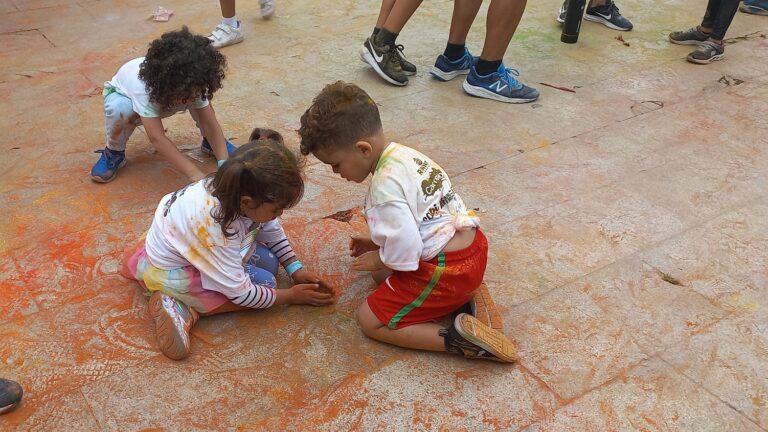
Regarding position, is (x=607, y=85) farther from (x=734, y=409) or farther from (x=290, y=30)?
(x=734, y=409)

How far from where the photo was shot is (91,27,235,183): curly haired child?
2512mm

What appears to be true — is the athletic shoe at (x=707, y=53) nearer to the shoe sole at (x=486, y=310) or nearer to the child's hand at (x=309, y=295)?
the shoe sole at (x=486, y=310)

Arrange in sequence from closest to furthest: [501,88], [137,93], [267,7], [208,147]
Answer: [137,93] → [208,147] → [501,88] → [267,7]

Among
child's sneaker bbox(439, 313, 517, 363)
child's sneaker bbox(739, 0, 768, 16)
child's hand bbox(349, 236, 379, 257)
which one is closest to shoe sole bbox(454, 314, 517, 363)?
child's sneaker bbox(439, 313, 517, 363)

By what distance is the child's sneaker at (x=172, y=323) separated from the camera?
1964 millimetres

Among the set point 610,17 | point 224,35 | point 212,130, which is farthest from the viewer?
point 610,17

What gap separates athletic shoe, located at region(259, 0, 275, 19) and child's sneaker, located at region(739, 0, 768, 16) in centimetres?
352

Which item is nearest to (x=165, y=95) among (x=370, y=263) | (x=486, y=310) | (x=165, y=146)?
(x=165, y=146)

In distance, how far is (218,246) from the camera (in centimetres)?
197

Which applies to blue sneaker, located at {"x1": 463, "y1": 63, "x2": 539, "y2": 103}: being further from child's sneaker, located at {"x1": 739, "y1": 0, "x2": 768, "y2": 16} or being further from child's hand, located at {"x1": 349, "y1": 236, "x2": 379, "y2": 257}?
child's sneaker, located at {"x1": 739, "y1": 0, "x2": 768, "y2": 16}

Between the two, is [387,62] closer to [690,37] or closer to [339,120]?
[339,120]

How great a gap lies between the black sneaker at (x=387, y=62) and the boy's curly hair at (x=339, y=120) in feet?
6.07

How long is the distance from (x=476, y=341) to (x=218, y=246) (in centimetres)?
81

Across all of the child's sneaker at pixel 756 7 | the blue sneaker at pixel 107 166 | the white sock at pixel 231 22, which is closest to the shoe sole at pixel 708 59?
the child's sneaker at pixel 756 7
